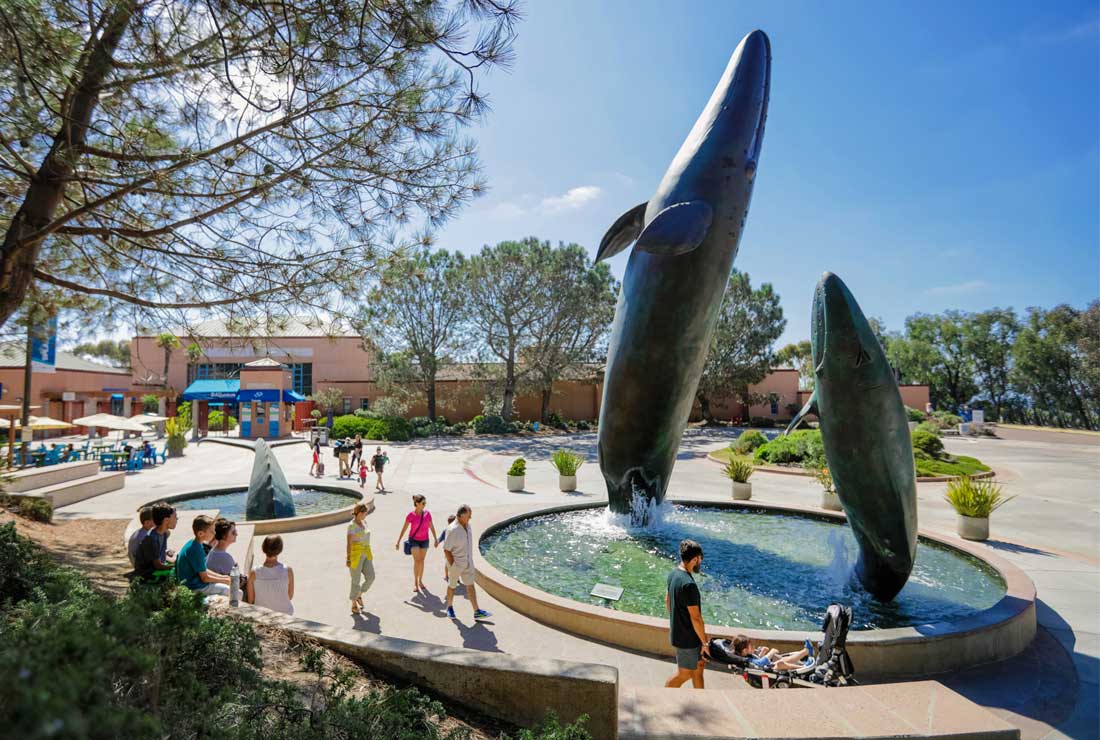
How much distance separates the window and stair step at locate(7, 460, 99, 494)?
34.9 meters

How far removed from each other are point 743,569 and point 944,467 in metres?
13.6

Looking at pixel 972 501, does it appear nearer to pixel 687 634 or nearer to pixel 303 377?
pixel 687 634

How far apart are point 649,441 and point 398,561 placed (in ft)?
13.4

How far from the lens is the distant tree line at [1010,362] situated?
152 ft

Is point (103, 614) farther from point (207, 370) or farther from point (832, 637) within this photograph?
point (207, 370)

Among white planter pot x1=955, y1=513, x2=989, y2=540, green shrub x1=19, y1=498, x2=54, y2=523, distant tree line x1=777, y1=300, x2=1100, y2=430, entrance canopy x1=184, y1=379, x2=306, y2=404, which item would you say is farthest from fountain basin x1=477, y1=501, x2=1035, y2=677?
distant tree line x1=777, y1=300, x2=1100, y2=430

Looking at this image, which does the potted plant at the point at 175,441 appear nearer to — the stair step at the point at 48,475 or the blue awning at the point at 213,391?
the blue awning at the point at 213,391

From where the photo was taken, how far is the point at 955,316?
2200 inches

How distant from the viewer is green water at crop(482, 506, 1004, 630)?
245 inches

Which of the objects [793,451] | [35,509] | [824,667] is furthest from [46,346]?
[793,451]

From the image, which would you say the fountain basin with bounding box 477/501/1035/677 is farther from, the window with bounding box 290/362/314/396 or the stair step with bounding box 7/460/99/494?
the window with bounding box 290/362/314/396

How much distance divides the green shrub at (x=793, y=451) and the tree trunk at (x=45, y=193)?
1891 cm

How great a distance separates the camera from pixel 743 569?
7.61 m

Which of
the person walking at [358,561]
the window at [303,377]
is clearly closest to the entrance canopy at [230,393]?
the window at [303,377]
